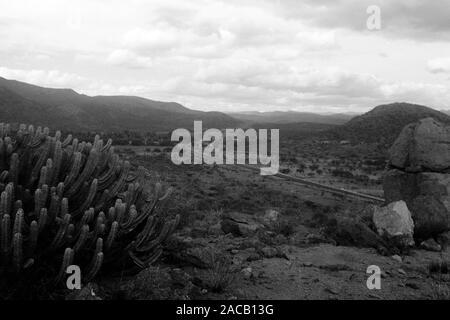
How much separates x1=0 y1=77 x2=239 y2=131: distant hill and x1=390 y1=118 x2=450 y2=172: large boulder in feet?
180

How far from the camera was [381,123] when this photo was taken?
71.1m

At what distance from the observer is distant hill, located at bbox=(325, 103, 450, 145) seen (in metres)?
65.9

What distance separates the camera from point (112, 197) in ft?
19.4

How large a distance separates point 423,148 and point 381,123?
60.8 metres

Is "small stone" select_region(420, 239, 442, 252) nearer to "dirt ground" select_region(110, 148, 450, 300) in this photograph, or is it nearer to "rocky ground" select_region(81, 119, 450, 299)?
"rocky ground" select_region(81, 119, 450, 299)

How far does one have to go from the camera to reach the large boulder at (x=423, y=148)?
1273 centimetres

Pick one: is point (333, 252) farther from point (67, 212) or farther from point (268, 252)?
point (67, 212)

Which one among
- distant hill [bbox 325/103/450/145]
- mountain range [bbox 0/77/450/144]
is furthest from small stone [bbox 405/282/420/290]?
distant hill [bbox 325/103/450/145]

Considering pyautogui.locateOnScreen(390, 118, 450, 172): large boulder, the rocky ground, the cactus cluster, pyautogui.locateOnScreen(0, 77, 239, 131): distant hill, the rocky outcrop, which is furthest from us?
pyautogui.locateOnScreen(0, 77, 239, 131): distant hill

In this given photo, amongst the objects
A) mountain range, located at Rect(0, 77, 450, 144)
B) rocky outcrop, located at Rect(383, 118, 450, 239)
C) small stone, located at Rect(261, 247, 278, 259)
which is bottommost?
small stone, located at Rect(261, 247, 278, 259)

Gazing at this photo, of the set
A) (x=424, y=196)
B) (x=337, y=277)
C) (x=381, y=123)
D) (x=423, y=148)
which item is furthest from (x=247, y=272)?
(x=381, y=123)

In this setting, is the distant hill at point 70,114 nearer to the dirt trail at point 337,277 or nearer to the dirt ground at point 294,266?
the dirt ground at point 294,266
